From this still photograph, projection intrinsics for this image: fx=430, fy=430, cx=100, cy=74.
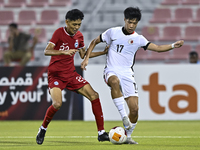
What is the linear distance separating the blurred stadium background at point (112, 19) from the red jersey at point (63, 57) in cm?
751

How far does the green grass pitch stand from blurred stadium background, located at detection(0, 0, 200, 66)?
4.71 meters

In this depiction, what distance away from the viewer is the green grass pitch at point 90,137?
17.9ft

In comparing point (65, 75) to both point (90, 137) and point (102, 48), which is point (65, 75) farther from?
point (102, 48)

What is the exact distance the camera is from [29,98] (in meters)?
10.4

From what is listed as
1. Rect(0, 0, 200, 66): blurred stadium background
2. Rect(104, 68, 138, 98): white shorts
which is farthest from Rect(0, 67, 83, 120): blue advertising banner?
Rect(104, 68, 138, 98): white shorts

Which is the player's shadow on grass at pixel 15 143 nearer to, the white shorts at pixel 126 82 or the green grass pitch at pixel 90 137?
the green grass pitch at pixel 90 137

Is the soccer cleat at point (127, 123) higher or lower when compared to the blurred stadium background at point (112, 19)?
lower

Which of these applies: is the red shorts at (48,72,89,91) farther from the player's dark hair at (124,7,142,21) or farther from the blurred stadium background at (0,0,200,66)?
the blurred stadium background at (0,0,200,66)

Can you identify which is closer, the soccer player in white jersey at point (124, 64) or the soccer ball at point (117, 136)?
the soccer ball at point (117, 136)

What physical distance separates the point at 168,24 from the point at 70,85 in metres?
9.82

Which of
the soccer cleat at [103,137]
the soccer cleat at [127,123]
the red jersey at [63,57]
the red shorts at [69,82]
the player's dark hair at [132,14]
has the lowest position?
the soccer cleat at [103,137]

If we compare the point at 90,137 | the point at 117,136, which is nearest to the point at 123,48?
the point at 117,136

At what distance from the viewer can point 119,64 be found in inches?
242

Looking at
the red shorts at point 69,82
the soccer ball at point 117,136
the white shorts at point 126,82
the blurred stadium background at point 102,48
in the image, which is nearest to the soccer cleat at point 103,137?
the soccer ball at point 117,136
